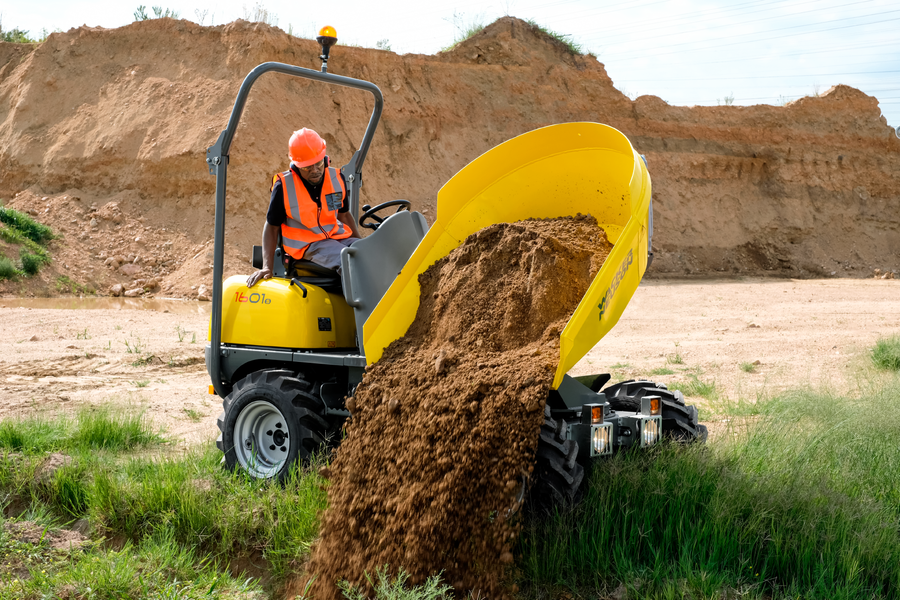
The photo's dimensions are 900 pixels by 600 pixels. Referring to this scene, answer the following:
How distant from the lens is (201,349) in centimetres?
986

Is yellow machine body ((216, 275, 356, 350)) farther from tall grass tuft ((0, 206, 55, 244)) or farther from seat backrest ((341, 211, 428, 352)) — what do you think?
tall grass tuft ((0, 206, 55, 244))

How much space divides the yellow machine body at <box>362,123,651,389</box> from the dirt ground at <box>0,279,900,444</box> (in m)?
2.01

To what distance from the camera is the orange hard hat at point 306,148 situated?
4793 millimetres

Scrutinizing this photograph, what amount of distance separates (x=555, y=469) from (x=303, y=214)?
2423mm

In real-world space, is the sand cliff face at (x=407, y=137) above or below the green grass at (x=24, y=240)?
above

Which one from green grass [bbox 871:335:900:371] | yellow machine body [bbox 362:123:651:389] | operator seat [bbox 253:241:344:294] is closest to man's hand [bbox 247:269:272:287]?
operator seat [bbox 253:241:344:294]

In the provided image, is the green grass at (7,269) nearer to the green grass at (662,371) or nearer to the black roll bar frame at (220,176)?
the black roll bar frame at (220,176)

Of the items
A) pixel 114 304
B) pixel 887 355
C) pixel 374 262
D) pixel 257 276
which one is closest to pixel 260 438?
pixel 257 276

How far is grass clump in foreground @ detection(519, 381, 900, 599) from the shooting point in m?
3.20

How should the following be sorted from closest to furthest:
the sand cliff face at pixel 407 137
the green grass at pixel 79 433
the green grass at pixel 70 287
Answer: the green grass at pixel 79 433
the green grass at pixel 70 287
the sand cliff face at pixel 407 137

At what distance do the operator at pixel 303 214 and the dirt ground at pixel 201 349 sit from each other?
1.55m

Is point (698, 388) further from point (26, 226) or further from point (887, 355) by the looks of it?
point (26, 226)

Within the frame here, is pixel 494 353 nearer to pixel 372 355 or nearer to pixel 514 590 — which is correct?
pixel 372 355

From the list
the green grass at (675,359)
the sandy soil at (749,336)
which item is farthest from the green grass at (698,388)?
the green grass at (675,359)
